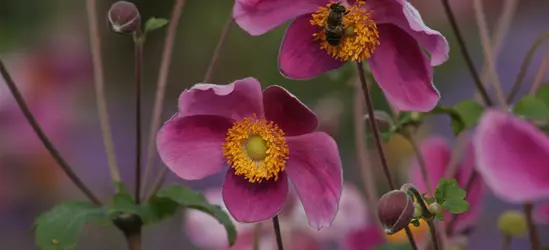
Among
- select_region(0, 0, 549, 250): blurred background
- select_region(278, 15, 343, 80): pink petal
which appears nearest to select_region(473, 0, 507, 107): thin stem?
select_region(278, 15, 343, 80): pink petal

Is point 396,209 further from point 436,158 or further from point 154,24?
point 436,158

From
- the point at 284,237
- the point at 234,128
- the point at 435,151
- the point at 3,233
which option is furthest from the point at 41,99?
the point at 234,128

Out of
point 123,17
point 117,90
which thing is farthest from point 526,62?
point 117,90

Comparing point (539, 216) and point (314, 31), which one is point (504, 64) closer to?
point (539, 216)

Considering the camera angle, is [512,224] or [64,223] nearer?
[64,223]

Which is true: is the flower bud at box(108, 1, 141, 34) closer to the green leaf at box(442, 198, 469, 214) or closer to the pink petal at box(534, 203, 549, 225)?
the green leaf at box(442, 198, 469, 214)

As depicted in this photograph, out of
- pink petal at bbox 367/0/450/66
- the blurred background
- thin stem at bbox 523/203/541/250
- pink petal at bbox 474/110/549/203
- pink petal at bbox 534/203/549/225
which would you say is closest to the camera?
pink petal at bbox 474/110/549/203
